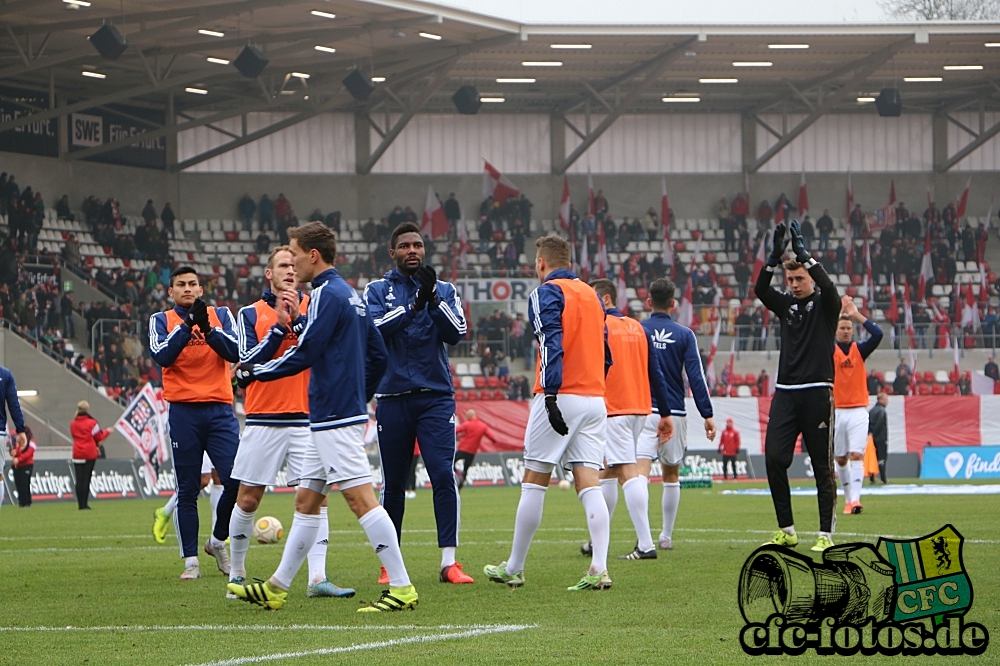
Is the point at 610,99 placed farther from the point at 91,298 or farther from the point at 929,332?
the point at 91,298

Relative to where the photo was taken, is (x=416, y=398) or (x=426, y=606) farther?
(x=416, y=398)

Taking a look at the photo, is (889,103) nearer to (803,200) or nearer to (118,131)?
(803,200)

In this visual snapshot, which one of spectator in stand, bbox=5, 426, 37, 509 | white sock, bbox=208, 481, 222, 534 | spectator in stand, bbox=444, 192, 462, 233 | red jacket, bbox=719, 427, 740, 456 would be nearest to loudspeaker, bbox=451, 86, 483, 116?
spectator in stand, bbox=444, 192, 462, 233

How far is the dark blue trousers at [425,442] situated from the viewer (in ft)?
32.0

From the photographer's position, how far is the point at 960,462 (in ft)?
109

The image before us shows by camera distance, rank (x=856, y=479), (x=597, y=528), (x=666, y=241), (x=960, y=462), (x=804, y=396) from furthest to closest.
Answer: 1. (x=666, y=241)
2. (x=960, y=462)
3. (x=856, y=479)
4. (x=804, y=396)
5. (x=597, y=528)

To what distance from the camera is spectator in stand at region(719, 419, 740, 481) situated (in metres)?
32.8

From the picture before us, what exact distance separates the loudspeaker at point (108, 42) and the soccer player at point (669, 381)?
74.6 ft

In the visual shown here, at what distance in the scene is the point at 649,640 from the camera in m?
6.81

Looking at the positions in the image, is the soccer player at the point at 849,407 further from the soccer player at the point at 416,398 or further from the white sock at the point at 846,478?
the soccer player at the point at 416,398

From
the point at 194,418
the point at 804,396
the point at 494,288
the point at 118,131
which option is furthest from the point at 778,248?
the point at 118,131

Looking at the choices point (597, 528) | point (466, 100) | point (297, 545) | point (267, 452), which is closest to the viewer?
point (297, 545)

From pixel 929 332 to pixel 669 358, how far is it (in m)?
30.0

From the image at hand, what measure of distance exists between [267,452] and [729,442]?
2437cm
